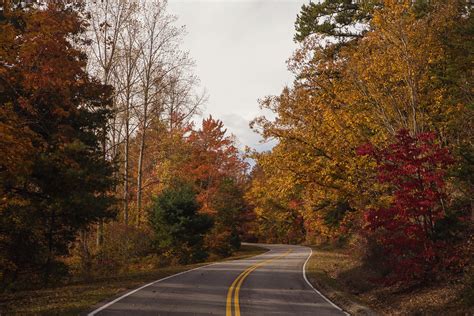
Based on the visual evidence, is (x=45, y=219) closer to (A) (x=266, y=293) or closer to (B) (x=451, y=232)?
(A) (x=266, y=293)

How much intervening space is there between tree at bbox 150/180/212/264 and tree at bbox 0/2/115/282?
488 inches

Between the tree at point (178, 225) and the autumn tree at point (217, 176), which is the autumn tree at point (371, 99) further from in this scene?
the autumn tree at point (217, 176)

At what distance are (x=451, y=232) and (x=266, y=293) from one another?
631 cm

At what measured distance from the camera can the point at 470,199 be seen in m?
13.4

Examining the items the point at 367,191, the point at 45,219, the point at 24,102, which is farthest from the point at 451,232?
the point at 45,219

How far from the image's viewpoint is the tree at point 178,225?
30719 millimetres

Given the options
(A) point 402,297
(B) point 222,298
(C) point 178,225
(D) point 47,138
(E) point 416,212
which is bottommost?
(A) point 402,297

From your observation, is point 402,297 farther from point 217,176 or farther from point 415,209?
point 217,176

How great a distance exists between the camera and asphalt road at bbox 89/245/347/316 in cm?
1095

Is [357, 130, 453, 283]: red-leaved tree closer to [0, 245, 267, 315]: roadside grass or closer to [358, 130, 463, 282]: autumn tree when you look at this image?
[358, 130, 463, 282]: autumn tree

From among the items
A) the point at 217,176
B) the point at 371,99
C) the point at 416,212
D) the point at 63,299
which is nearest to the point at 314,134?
the point at 371,99

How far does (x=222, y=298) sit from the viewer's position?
12906mm

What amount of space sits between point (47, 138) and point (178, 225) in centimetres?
1652

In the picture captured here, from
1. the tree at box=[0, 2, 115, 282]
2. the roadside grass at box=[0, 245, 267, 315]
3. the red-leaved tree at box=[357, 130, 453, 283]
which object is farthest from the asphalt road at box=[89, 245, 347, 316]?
the tree at box=[0, 2, 115, 282]
